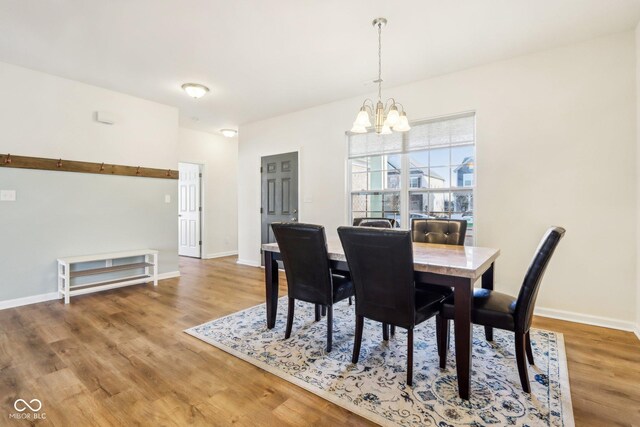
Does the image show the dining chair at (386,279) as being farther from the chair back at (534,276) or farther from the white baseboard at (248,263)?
the white baseboard at (248,263)

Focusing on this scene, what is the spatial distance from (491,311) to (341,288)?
997mm

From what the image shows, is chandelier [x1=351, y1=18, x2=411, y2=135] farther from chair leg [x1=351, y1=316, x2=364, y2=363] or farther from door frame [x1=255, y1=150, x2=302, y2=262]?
door frame [x1=255, y1=150, x2=302, y2=262]

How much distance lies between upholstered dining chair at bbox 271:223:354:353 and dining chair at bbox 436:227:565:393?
29.7 inches

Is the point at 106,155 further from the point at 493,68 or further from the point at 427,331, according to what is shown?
the point at 493,68

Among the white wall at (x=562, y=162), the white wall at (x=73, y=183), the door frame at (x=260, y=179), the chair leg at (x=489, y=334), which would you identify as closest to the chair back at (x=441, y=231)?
the white wall at (x=562, y=162)

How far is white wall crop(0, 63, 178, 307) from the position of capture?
3334 millimetres

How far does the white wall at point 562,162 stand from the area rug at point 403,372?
0.74 m

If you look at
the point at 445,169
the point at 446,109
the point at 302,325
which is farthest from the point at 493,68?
the point at 302,325

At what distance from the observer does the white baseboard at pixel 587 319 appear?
Result: 270 centimetres

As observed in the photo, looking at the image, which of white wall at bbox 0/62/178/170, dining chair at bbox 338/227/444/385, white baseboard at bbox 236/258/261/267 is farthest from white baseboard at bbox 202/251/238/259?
dining chair at bbox 338/227/444/385

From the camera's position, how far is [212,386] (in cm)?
186

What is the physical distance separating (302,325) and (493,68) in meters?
3.23

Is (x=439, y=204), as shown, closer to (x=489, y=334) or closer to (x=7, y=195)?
(x=489, y=334)

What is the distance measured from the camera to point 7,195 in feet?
10.8
